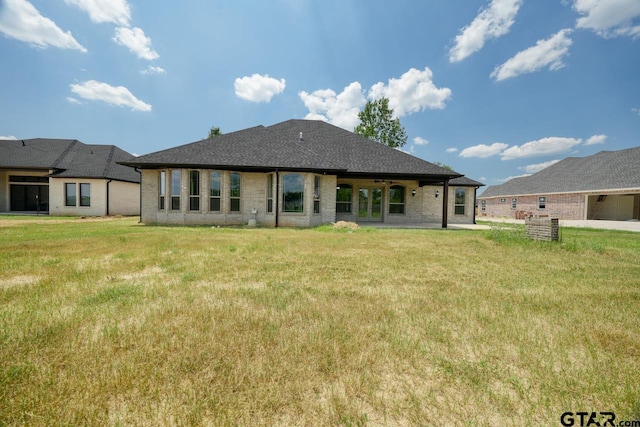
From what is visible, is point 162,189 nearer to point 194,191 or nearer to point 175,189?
point 175,189

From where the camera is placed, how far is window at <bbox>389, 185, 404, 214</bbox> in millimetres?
19531

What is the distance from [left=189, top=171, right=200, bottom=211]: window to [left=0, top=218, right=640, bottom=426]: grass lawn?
987cm

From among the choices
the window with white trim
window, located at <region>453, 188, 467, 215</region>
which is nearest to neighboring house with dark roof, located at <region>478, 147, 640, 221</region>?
window, located at <region>453, 188, 467, 215</region>

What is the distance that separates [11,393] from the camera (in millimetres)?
1912

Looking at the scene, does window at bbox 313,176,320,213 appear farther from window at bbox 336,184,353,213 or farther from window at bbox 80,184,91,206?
window at bbox 80,184,91,206

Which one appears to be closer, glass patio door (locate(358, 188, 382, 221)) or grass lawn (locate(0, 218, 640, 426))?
grass lawn (locate(0, 218, 640, 426))

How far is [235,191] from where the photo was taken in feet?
51.8

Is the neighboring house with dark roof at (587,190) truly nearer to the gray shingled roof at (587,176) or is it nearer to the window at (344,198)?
the gray shingled roof at (587,176)

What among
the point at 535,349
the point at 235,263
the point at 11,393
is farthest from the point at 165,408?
the point at 235,263

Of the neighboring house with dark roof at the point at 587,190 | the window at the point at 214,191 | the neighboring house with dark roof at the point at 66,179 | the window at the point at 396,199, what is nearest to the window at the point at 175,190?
the window at the point at 214,191

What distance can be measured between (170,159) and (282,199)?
6.84 m

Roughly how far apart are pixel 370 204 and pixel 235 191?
9816mm

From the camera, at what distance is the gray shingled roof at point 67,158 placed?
21672 millimetres

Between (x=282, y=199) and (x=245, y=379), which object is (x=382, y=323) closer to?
(x=245, y=379)
